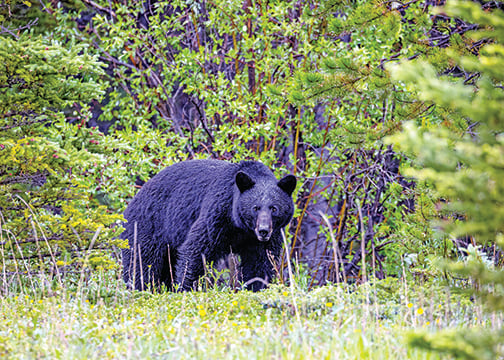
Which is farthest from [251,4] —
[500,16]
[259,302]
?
[500,16]

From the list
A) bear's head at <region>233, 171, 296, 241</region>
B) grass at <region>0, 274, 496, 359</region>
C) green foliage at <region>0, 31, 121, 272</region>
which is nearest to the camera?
grass at <region>0, 274, 496, 359</region>

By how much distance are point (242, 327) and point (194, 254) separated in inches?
101

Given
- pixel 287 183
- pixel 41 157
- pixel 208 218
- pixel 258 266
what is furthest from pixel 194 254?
pixel 41 157

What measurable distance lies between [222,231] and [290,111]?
3760 millimetres

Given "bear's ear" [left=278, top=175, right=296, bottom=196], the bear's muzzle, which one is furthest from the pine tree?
"bear's ear" [left=278, top=175, right=296, bottom=196]

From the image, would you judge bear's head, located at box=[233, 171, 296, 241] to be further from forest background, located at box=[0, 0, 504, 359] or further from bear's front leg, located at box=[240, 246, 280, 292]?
forest background, located at box=[0, 0, 504, 359]

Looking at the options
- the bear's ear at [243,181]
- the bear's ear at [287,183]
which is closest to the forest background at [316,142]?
the bear's ear at [287,183]

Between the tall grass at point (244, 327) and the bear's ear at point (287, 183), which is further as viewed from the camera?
the bear's ear at point (287, 183)

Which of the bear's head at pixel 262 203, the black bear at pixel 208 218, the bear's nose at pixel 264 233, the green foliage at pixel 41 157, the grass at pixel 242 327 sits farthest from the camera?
the black bear at pixel 208 218

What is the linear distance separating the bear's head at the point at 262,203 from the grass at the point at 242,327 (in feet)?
3.75

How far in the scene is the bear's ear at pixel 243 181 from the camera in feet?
21.3

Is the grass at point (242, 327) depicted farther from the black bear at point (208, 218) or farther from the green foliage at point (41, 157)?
the black bear at point (208, 218)

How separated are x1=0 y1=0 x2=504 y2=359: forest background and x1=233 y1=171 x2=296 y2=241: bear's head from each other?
82 centimetres

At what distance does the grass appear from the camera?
3398mm
